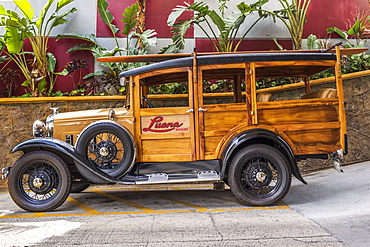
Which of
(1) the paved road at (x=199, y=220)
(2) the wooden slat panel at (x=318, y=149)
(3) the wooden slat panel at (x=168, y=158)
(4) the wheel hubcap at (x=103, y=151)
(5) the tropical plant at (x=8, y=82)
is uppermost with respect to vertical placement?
(5) the tropical plant at (x=8, y=82)

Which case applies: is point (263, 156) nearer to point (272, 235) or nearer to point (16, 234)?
point (272, 235)

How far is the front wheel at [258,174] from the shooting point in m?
4.88

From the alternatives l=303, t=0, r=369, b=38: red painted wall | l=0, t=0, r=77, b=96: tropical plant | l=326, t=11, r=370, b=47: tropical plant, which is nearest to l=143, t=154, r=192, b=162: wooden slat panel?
l=0, t=0, r=77, b=96: tropical plant

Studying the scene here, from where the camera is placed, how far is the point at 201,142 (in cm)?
504

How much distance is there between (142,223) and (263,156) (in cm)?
203

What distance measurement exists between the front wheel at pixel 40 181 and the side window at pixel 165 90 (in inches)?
63.1

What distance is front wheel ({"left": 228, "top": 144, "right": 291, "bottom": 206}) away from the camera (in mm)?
4875

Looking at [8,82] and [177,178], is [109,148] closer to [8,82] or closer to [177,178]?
[177,178]

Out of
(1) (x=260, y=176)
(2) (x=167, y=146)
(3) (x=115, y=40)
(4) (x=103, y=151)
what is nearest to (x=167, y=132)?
(2) (x=167, y=146)

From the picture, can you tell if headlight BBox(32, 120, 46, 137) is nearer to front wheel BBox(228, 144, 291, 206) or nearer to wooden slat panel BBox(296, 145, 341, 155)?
front wheel BBox(228, 144, 291, 206)

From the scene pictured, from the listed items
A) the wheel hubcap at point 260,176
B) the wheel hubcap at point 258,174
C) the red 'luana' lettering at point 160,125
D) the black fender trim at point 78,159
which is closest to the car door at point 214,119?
the red 'luana' lettering at point 160,125

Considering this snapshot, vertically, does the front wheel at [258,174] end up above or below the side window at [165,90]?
below

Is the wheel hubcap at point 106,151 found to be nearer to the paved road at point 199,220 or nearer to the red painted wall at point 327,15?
the paved road at point 199,220

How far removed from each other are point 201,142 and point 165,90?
3.94 meters
